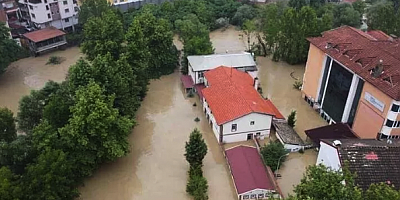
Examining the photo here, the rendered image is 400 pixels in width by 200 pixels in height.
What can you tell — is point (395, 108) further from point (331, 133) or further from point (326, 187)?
point (326, 187)

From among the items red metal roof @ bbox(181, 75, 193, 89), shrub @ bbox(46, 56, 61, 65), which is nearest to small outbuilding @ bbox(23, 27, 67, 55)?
shrub @ bbox(46, 56, 61, 65)

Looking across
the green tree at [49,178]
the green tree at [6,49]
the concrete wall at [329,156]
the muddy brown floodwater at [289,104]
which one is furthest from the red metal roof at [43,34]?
the concrete wall at [329,156]

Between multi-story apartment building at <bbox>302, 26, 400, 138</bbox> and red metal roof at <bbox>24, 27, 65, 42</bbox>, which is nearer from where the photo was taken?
multi-story apartment building at <bbox>302, 26, 400, 138</bbox>

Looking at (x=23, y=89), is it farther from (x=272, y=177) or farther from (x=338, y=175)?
(x=338, y=175)

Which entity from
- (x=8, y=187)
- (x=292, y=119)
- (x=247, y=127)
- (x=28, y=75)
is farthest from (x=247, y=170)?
(x=28, y=75)

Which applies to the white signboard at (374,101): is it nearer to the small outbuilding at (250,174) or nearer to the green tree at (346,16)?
the small outbuilding at (250,174)

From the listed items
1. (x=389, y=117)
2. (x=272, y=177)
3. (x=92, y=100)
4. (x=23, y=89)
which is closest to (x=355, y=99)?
(x=389, y=117)

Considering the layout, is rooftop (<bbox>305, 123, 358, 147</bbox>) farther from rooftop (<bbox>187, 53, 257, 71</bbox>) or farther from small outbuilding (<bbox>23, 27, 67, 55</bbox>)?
small outbuilding (<bbox>23, 27, 67, 55</bbox>)
